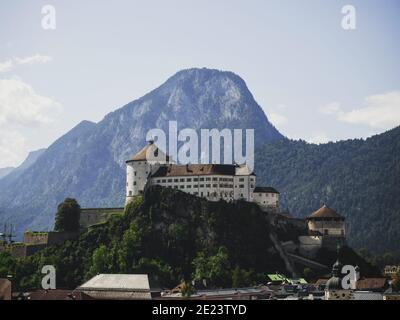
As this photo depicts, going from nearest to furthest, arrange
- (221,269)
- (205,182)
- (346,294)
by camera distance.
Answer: (346,294)
(221,269)
(205,182)

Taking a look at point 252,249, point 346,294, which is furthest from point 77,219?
point 346,294

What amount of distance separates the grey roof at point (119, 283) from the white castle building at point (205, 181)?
19.4 meters

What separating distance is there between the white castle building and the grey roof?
63.7 ft

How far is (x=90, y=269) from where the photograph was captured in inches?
3937

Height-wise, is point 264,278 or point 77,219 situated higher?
point 77,219

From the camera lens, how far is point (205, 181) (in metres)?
106

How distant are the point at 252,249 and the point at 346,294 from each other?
2656cm

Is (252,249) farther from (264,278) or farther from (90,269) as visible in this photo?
(90,269)

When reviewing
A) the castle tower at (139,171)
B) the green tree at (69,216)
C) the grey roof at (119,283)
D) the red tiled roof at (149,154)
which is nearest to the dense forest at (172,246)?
the green tree at (69,216)

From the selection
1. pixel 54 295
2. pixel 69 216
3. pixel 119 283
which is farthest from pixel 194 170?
pixel 54 295

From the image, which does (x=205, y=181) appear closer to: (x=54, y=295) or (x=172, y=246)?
(x=172, y=246)

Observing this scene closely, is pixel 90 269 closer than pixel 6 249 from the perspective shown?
Yes

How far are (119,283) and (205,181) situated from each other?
23274mm

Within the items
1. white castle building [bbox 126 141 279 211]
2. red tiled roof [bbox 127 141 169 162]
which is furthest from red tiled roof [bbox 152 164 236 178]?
red tiled roof [bbox 127 141 169 162]
